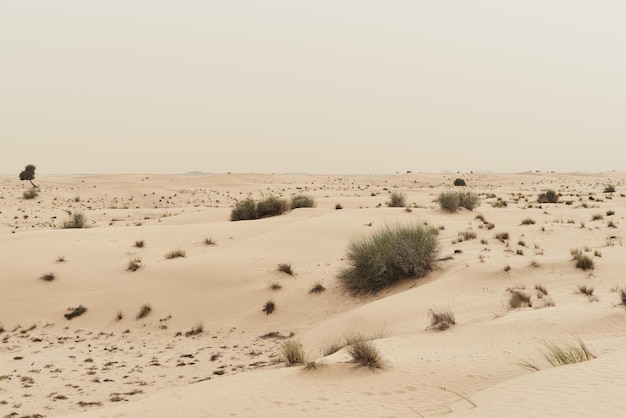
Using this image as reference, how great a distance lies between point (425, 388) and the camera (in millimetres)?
6043

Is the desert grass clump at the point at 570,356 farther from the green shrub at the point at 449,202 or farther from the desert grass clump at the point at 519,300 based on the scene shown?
the green shrub at the point at 449,202

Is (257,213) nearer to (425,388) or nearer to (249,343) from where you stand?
(249,343)

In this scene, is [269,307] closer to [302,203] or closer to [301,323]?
[301,323]

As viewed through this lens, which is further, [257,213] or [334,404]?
[257,213]

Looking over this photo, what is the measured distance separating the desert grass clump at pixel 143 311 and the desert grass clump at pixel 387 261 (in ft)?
15.6

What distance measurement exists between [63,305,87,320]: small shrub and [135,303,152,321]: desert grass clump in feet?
4.88

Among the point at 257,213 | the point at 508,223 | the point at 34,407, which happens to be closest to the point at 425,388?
the point at 34,407

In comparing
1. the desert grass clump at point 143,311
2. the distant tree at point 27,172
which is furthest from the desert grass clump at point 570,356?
the distant tree at point 27,172

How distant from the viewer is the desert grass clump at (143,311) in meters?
13.0

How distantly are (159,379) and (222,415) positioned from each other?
3810 millimetres

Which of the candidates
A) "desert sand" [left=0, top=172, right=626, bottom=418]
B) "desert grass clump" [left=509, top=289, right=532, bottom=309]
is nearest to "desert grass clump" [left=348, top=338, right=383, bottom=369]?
"desert sand" [left=0, top=172, right=626, bottom=418]

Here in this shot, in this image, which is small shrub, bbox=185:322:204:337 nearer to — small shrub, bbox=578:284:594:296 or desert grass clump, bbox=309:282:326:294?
desert grass clump, bbox=309:282:326:294

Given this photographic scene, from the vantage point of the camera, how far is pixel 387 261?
13078 millimetres

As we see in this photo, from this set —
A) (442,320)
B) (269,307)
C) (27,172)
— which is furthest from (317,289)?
(27,172)
